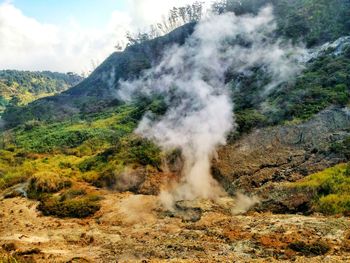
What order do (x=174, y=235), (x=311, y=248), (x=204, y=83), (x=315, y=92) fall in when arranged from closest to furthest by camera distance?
(x=311, y=248), (x=174, y=235), (x=315, y=92), (x=204, y=83)

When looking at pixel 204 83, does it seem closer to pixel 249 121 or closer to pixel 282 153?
pixel 249 121

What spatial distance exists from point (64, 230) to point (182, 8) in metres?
106

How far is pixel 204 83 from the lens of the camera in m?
50.8

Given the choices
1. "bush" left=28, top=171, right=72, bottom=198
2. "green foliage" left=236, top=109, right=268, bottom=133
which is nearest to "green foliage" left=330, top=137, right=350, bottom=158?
"green foliage" left=236, top=109, right=268, bottom=133

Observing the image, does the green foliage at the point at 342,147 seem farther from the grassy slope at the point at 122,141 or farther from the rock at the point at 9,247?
the rock at the point at 9,247

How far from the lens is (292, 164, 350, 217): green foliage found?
843 inches

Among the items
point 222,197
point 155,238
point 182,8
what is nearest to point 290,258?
point 155,238

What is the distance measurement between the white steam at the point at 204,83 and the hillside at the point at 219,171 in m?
0.18

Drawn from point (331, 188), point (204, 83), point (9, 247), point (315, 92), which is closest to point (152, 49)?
point (204, 83)

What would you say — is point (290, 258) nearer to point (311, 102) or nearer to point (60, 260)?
point (60, 260)

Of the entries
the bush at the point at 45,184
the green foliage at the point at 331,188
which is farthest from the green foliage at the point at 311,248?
the bush at the point at 45,184

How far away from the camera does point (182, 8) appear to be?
121625mm

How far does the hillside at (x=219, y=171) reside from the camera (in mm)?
19812

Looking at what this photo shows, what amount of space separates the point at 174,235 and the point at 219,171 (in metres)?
8.99
